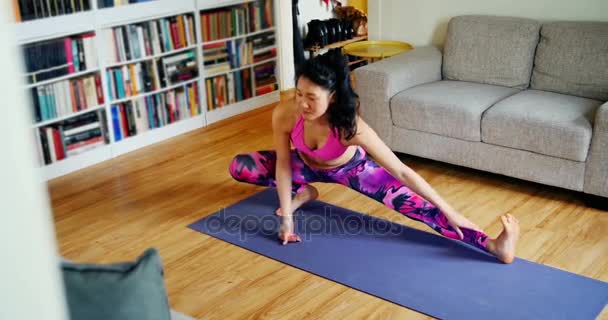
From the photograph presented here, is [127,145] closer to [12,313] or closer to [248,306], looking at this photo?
[248,306]

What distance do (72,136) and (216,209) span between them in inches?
44.0

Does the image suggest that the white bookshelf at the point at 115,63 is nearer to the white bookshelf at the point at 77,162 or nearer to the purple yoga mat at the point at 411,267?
the white bookshelf at the point at 77,162

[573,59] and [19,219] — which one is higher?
[19,219]

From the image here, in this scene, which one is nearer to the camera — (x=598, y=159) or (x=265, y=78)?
(x=598, y=159)

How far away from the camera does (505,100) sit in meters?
3.42

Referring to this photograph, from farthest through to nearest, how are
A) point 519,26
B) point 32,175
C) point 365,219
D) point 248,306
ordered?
point 519,26, point 365,219, point 248,306, point 32,175

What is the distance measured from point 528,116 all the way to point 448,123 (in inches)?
16.3

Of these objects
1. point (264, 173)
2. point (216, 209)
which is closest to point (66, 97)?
point (216, 209)

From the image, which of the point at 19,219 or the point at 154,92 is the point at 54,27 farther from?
the point at 19,219

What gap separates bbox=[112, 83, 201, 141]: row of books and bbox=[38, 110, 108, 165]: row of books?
0.35ft

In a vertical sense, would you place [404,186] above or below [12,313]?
below

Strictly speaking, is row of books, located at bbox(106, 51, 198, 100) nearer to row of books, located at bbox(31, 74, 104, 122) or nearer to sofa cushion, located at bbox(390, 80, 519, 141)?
row of books, located at bbox(31, 74, 104, 122)

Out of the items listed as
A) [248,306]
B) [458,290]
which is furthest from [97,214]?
[458,290]

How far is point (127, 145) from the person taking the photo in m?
4.14
